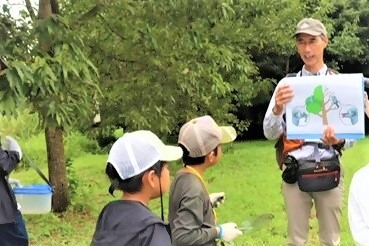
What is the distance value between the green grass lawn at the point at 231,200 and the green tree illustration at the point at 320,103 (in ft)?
5.95

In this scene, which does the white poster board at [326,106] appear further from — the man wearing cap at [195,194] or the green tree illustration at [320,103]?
the man wearing cap at [195,194]

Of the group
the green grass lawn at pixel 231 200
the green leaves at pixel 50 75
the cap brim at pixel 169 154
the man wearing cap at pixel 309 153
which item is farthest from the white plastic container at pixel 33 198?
the cap brim at pixel 169 154

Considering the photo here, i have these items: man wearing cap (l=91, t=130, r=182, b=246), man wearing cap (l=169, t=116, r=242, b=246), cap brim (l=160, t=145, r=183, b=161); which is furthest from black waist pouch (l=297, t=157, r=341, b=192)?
man wearing cap (l=91, t=130, r=182, b=246)

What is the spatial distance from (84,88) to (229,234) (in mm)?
1870

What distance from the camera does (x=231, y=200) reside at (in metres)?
8.47

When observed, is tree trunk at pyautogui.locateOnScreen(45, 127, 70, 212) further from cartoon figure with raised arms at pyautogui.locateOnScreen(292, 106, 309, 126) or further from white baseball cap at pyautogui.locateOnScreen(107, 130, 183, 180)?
white baseball cap at pyautogui.locateOnScreen(107, 130, 183, 180)

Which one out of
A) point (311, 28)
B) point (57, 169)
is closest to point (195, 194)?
point (311, 28)

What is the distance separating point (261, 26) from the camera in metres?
8.35

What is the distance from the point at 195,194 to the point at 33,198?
262 centimetres

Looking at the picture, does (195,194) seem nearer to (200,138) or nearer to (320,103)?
(200,138)

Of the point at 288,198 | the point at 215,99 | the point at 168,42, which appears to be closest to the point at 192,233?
the point at 288,198

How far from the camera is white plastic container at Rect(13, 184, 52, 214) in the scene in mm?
5180

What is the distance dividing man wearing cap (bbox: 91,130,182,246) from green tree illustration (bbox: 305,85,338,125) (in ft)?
3.97

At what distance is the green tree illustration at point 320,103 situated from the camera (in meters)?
3.46
